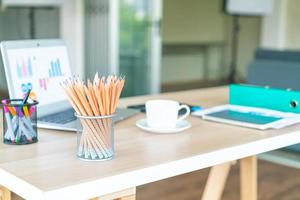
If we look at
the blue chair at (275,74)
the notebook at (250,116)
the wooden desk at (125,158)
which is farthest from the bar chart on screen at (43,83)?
the blue chair at (275,74)

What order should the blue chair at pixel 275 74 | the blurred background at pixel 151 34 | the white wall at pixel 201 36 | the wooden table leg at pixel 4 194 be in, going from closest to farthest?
the wooden table leg at pixel 4 194
the blue chair at pixel 275 74
the blurred background at pixel 151 34
the white wall at pixel 201 36

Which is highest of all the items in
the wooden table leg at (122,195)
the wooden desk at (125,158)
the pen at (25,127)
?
the pen at (25,127)

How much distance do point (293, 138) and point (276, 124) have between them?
0.21 ft

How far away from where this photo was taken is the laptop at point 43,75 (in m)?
1.28

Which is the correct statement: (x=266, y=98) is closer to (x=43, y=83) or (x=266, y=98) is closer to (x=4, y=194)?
(x=43, y=83)

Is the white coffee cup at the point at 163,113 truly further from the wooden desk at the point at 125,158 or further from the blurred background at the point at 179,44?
the blurred background at the point at 179,44

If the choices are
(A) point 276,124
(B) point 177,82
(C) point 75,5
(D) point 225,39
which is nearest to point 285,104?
(A) point 276,124

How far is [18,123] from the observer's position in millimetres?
1084

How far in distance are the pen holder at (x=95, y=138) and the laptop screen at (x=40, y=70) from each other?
1.33ft

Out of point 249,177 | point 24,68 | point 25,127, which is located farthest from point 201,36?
point 25,127

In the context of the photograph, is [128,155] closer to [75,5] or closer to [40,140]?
[40,140]

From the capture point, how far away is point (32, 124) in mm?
1102

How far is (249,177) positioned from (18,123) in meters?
1.04

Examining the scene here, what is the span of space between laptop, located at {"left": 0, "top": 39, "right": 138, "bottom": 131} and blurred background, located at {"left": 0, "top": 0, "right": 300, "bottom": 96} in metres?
2.49
